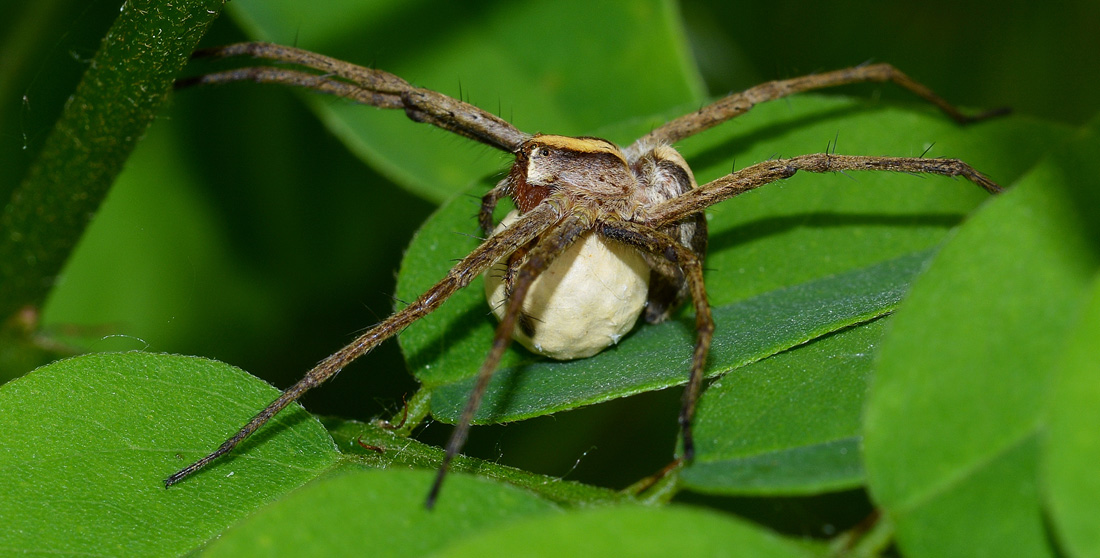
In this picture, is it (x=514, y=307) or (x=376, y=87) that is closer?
(x=514, y=307)

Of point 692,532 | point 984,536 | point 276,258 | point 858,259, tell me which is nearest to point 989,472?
point 984,536

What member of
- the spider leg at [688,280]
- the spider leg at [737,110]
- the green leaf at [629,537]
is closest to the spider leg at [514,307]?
the spider leg at [688,280]

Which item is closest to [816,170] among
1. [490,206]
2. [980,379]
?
[490,206]

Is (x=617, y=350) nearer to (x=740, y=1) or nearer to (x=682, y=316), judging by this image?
(x=682, y=316)

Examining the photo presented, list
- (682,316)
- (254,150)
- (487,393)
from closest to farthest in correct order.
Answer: (487,393), (682,316), (254,150)

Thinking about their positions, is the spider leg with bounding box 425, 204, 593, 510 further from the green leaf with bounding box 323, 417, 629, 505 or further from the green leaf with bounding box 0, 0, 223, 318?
the green leaf with bounding box 0, 0, 223, 318

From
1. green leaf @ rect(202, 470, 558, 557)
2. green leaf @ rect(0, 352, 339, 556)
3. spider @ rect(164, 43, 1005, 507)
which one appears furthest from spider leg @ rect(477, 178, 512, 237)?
green leaf @ rect(202, 470, 558, 557)

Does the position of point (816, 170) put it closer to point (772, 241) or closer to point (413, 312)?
point (772, 241)
